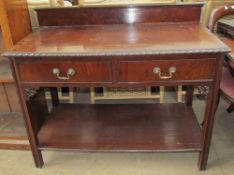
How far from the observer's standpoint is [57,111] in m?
1.77

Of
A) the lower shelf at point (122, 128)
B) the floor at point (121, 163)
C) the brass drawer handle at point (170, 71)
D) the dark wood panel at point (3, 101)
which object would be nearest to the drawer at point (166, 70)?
the brass drawer handle at point (170, 71)

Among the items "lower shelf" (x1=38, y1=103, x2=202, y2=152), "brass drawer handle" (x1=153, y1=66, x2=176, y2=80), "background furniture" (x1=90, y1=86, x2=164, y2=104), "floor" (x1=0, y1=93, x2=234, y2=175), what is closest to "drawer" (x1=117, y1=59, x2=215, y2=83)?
"brass drawer handle" (x1=153, y1=66, x2=176, y2=80)

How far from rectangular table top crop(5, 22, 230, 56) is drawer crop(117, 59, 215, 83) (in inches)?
2.5

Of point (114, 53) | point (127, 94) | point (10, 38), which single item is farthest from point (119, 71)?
point (127, 94)

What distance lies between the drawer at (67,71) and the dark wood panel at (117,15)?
0.49 meters


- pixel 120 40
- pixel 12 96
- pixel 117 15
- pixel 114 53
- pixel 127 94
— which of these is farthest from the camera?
pixel 127 94

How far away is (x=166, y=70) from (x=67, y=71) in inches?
18.5

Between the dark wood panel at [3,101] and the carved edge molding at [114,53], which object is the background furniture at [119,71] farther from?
the dark wood panel at [3,101]

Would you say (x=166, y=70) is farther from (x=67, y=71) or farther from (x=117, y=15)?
(x=117, y=15)

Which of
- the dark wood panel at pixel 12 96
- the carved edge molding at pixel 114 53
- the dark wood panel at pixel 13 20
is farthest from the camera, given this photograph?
the dark wood panel at pixel 12 96

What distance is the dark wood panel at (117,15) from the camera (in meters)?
1.50

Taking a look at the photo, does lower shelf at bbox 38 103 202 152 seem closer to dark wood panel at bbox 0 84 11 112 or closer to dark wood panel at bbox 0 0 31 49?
dark wood panel at bbox 0 84 11 112

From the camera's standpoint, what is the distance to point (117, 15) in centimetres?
152

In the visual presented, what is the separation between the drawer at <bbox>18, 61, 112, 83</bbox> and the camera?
45.3 inches
